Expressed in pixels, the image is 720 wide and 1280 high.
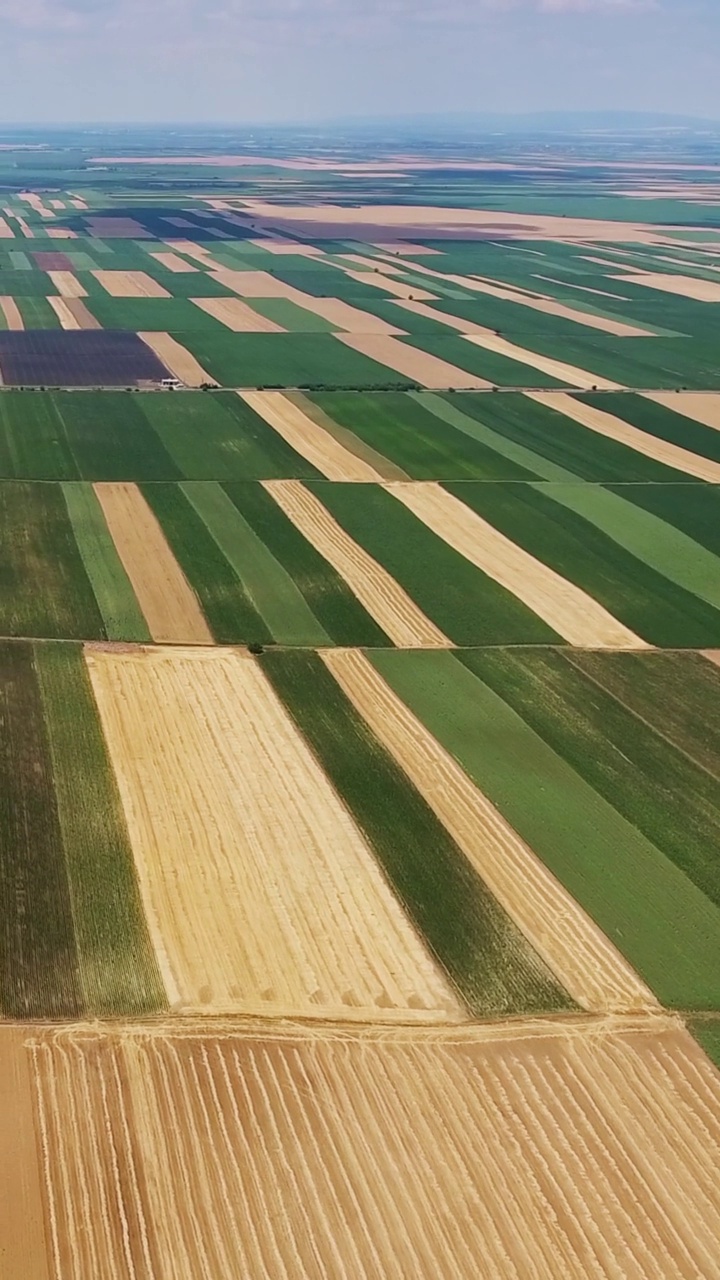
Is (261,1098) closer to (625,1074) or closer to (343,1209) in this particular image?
(343,1209)

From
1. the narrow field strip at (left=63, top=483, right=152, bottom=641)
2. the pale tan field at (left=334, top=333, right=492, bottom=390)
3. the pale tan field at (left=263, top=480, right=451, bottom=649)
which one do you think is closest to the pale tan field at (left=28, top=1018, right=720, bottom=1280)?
the pale tan field at (left=263, top=480, right=451, bottom=649)

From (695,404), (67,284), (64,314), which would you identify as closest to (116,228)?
(67,284)

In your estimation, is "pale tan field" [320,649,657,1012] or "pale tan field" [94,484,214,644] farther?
"pale tan field" [94,484,214,644]

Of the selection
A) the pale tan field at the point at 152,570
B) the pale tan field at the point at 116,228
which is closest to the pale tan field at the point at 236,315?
the pale tan field at the point at 152,570

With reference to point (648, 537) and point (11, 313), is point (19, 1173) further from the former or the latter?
point (11, 313)

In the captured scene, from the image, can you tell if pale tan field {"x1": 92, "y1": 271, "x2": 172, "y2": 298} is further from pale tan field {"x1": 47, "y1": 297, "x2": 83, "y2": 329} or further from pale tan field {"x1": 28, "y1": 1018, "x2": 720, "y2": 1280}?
pale tan field {"x1": 28, "y1": 1018, "x2": 720, "y2": 1280}
